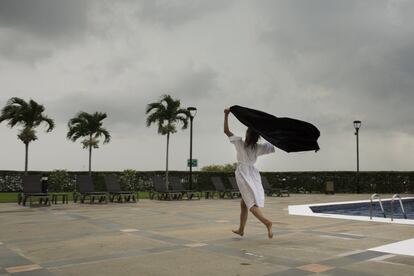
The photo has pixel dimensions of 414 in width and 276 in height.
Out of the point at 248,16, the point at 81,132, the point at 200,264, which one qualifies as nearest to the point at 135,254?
the point at 200,264

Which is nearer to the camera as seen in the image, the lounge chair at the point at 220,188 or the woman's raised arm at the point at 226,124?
the woman's raised arm at the point at 226,124

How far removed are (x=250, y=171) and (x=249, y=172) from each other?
3cm

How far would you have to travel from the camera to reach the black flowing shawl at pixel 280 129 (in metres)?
6.89

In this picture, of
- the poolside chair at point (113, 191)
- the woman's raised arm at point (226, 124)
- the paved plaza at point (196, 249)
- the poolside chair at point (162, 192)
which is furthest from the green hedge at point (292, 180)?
the woman's raised arm at point (226, 124)

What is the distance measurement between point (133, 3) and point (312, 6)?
20.4 ft

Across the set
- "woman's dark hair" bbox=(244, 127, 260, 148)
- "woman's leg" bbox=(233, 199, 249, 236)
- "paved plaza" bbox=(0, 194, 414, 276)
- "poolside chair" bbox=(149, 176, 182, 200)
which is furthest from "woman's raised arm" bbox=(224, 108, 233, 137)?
"poolside chair" bbox=(149, 176, 182, 200)

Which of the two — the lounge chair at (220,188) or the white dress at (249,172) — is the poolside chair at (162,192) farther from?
Result: the white dress at (249,172)

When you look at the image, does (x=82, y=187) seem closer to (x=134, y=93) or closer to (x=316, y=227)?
(x=134, y=93)

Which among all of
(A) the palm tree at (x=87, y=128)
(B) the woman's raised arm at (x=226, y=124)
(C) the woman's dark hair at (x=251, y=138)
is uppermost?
(A) the palm tree at (x=87, y=128)

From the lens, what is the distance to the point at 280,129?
7.00 meters

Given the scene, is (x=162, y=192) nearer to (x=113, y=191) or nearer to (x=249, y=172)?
(x=113, y=191)

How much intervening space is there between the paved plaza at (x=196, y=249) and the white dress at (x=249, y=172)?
73cm

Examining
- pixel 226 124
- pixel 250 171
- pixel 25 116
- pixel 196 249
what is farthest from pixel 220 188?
pixel 196 249

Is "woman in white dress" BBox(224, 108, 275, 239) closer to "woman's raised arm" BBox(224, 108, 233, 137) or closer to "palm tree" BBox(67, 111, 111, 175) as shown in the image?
"woman's raised arm" BBox(224, 108, 233, 137)
